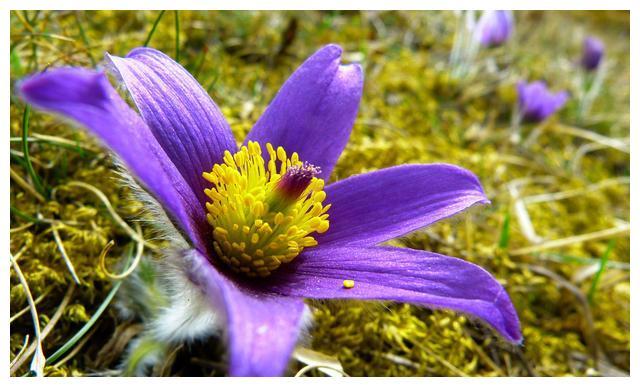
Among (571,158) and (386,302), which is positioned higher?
(386,302)

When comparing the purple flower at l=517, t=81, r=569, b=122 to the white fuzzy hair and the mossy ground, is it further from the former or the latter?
the white fuzzy hair

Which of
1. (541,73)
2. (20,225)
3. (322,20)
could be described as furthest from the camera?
(541,73)

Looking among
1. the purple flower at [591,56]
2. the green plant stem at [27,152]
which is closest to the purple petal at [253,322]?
the green plant stem at [27,152]

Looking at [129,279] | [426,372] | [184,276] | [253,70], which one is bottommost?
[426,372]

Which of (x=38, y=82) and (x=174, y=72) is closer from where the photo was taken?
(x=38, y=82)

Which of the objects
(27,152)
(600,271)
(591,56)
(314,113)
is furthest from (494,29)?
(27,152)

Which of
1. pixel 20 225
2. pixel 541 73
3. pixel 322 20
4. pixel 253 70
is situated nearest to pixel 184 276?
pixel 20 225

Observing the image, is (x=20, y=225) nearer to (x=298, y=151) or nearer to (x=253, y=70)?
(x=298, y=151)
